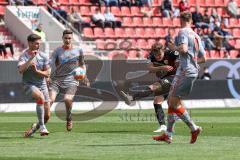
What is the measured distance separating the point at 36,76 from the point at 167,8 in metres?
26.4

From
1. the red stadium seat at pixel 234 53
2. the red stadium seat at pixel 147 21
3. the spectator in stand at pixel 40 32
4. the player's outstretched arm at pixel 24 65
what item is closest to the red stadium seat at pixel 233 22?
the red stadium seat at pixel 234 53

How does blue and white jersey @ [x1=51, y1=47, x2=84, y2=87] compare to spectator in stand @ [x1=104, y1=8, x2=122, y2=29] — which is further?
spectator in stand @ [x1=104, y1=8, x2=122, y2=29]

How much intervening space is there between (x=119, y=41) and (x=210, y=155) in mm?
24984

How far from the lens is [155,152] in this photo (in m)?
13.9

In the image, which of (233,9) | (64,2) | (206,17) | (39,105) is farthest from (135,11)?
(39,105)

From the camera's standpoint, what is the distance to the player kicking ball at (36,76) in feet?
56.3

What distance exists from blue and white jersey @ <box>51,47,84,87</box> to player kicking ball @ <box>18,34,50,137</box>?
1945 millimetres

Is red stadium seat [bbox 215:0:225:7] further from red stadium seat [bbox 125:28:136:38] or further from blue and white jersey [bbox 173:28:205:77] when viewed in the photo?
blue and white jersey [bbox 173:28:205:77]

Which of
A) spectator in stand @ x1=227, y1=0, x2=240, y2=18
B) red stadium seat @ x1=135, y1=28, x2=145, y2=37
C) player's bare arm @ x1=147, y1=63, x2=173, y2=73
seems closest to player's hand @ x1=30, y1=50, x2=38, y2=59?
player's bare arm @ x1=147, y1=63, x2=173, y2=73

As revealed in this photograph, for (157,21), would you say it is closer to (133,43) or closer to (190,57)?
(133,43)

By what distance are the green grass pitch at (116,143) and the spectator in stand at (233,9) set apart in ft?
76.2

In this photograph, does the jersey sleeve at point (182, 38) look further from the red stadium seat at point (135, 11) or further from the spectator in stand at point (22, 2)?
the red stadium seat at point (135, 11)

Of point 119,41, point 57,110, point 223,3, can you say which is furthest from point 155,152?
point 223,3

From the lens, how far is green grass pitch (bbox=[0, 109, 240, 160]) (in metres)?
13.3
